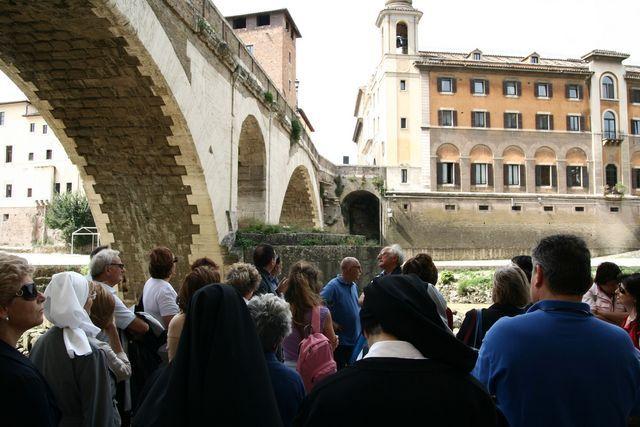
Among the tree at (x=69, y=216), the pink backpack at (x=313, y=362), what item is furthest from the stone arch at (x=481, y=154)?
the pink backpack at (x=313, y=362)

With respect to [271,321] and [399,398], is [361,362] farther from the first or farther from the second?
[271,321]

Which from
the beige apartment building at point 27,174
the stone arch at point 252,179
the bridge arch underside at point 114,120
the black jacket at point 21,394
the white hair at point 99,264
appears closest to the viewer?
the black jacket at point 21,394

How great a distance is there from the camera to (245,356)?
2.09 meters

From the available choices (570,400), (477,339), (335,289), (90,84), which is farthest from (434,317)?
(90,84)

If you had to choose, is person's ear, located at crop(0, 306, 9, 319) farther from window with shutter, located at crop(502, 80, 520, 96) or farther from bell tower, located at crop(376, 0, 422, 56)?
window with shutter, located at crop(502, 80, 520, 96)

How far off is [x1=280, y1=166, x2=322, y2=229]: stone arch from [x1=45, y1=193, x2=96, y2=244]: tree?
59.5 ft

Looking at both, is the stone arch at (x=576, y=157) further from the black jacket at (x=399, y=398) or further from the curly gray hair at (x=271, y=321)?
the black jacket at (x=399, y=398)

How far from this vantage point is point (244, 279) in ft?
12.6

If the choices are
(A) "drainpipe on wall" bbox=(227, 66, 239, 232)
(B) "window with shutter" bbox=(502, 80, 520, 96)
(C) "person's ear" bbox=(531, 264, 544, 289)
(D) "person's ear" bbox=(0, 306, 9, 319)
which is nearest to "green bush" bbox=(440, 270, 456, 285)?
(A) "drainpipe on wall" bbox=(227, 66, 239, 232)

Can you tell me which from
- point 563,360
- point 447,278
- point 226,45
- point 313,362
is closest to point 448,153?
point 447,278

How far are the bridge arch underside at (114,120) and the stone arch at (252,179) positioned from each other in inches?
161

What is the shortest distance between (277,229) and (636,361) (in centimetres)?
1027

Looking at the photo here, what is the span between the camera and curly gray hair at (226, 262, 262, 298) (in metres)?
Result: 3.81

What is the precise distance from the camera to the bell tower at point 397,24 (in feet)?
114
